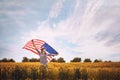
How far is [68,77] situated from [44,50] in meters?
3.11

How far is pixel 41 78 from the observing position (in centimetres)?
1498

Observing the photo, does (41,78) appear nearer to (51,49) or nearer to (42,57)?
(42,57)

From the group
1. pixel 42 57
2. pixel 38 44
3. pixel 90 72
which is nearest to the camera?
pixel 90 72

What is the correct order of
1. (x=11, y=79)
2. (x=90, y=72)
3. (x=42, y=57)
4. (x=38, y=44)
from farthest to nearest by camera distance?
(x=38, y=44) < (x=42, y=57) < (x=90, y=72) < (x=11, y=79)

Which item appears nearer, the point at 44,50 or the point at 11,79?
the point at 11,79

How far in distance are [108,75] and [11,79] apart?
5.63 metres

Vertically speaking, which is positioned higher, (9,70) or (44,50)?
(44,50)

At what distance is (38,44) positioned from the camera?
18.6 meters

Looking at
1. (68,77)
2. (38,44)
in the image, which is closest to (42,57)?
(38,44)

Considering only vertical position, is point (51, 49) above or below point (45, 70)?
above

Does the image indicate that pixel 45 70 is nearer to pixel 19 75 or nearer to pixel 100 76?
pixel 19 75

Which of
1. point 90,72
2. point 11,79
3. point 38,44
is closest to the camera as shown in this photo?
point 11,79

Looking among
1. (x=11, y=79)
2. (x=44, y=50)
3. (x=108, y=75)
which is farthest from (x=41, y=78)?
(x=108, y=75)

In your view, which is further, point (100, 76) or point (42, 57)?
point (42, 57)
